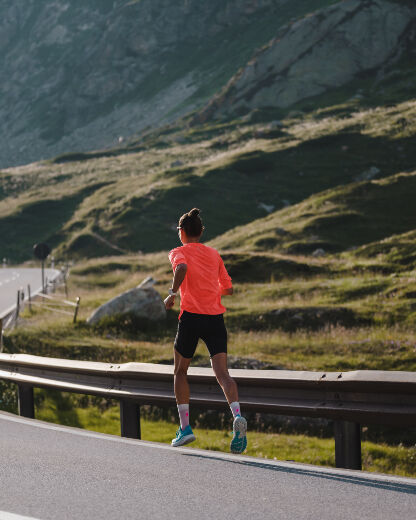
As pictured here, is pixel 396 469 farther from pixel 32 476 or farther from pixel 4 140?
pixel 4 140

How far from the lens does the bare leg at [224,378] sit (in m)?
6.80

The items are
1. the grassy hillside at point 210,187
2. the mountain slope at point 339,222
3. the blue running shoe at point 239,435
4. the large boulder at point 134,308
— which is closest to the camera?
the blue running shoe at point 239,435

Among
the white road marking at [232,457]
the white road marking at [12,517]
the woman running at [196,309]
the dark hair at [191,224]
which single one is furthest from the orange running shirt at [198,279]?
the white road marking at [12,517]

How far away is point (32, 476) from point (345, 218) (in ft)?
117

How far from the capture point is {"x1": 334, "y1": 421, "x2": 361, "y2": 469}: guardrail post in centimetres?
640

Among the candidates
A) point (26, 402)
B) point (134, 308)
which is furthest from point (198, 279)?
point (134, 308)

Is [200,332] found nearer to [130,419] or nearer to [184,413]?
[184,413]

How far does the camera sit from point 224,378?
6.88 meters

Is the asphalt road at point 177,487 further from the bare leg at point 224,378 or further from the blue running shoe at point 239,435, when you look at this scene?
the bare leg at point 224,378

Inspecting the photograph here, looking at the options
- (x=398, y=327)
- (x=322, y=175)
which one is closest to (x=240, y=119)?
(x=322, y=175)

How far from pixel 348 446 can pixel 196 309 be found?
70.8 inches

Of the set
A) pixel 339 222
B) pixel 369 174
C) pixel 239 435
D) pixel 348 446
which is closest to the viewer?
pixel 348 446

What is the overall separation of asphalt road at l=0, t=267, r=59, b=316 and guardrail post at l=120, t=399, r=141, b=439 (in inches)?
675

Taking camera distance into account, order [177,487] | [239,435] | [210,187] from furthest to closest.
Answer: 1. [210,187]
2. [239,435]
3. [177,487]
